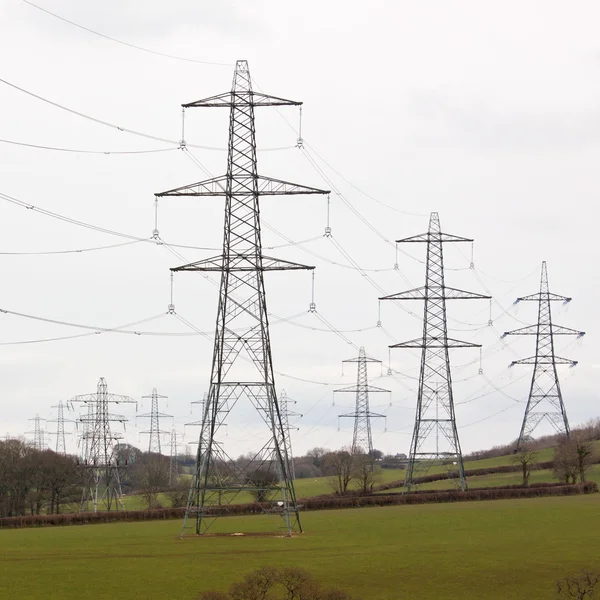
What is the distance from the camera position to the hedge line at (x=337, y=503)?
86.4 metres

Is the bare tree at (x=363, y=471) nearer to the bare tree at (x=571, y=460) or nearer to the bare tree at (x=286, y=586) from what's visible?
the bare tree at (x=571, y=460)

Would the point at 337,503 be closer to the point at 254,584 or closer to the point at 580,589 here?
the point at 580,589

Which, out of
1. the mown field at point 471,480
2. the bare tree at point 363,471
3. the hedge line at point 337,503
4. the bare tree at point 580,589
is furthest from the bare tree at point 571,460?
the bare tree at point 580,589

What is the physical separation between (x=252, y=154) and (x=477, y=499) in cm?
5294

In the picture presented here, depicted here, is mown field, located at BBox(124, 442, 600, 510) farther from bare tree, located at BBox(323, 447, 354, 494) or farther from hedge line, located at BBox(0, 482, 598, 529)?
hedge line, located at BBox(0, 482, 598, 529)

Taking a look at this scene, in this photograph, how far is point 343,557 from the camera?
51438mm

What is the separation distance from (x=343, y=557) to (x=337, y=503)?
1871 inches

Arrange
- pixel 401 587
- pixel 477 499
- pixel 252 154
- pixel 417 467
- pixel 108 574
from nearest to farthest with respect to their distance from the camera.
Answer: pixel 401 587 → pixel 108 574 → pixel 252 154 → pixel 477 499 → pixel 417 467

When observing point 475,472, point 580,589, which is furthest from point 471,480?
point 580,589

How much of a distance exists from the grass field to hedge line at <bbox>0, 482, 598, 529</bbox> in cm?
914

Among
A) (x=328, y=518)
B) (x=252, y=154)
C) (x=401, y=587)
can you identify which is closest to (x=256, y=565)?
(x=401, y=587)

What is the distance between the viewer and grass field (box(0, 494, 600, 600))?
4294 cm

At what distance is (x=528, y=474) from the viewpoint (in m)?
119

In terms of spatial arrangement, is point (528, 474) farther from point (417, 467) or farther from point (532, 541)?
point (532, 541)
